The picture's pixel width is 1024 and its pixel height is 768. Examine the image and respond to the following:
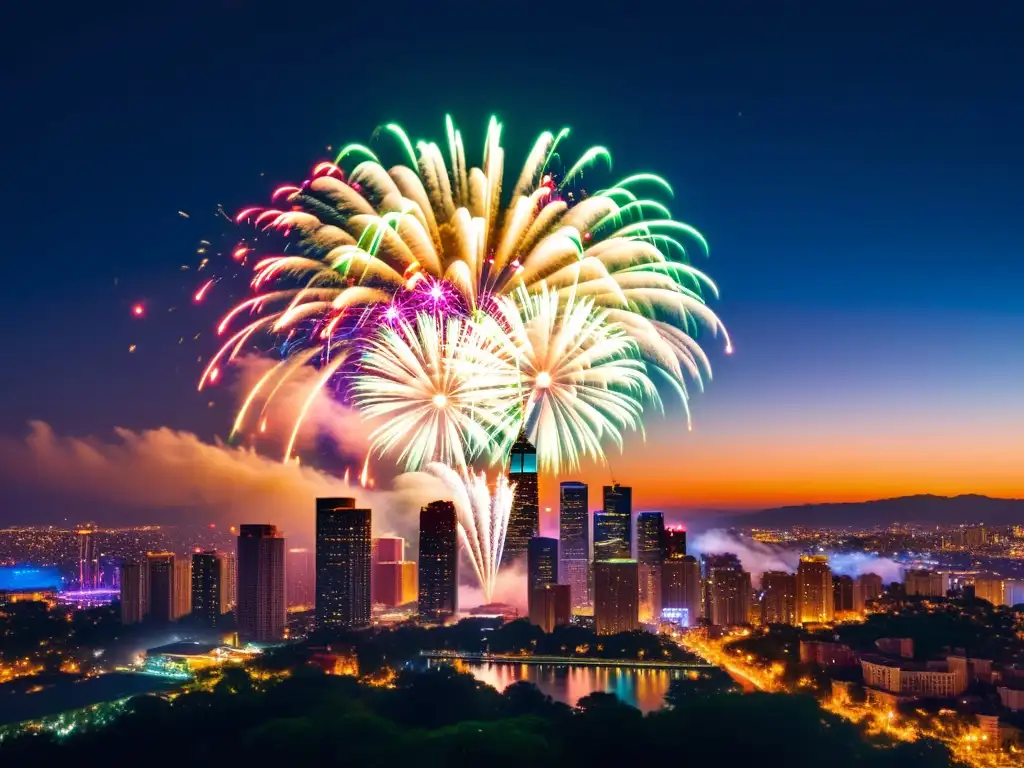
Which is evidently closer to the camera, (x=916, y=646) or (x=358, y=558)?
(x=916, y=646)

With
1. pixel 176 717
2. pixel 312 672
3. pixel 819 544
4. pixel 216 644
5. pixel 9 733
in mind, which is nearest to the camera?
pixel 176 717

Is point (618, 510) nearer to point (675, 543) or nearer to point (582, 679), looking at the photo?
point (675, 543)

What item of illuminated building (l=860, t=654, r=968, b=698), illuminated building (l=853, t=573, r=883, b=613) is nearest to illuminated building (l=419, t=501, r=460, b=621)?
illuminated building (l=860, t=654, r=968, b=698)

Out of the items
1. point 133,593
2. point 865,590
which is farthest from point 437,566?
point 865,590

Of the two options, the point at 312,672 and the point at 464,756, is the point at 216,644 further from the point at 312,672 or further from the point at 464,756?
the point at 464,756

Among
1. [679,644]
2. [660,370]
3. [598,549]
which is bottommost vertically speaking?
[679,644]

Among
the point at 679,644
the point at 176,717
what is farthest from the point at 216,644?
the point at 176,717

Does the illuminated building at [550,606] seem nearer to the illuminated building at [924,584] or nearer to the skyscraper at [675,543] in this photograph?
the skyscraper at [675,543]
